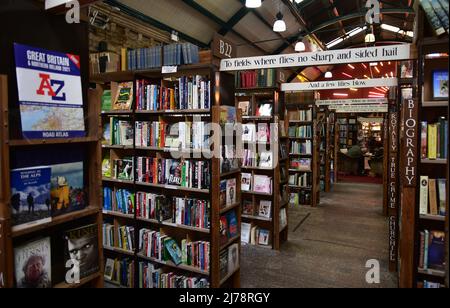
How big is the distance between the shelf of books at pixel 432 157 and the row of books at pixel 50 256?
230cm

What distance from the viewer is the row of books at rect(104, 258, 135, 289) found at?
12.2 ft

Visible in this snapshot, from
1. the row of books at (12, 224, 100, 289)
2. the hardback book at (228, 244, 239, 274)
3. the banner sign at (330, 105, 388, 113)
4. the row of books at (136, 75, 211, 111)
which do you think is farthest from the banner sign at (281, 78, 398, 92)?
the banner sign at (330, 105, 388, 113)

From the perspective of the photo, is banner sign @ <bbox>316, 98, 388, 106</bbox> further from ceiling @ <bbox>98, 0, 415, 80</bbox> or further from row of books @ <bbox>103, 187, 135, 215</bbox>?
row of books @ <bbox>103, 187, 135, 215</bbox>

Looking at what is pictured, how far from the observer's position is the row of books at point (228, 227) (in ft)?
10.7

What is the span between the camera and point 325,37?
14.7 m

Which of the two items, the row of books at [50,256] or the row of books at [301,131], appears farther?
the row of books at [301,131]

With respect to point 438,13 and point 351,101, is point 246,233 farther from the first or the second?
point 351,101

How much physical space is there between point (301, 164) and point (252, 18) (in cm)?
530

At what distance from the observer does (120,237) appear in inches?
149

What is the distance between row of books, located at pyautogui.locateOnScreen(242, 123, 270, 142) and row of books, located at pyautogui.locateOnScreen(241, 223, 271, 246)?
1.37 meters

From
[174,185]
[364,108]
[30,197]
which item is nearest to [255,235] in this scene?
[174,185]

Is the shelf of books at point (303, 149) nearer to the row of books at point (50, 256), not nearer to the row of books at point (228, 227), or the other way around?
the row of books at point (228, 227)

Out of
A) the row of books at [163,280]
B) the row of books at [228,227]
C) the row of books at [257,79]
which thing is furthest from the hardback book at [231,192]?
the row of books at [257,79]

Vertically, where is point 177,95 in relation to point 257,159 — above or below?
above
